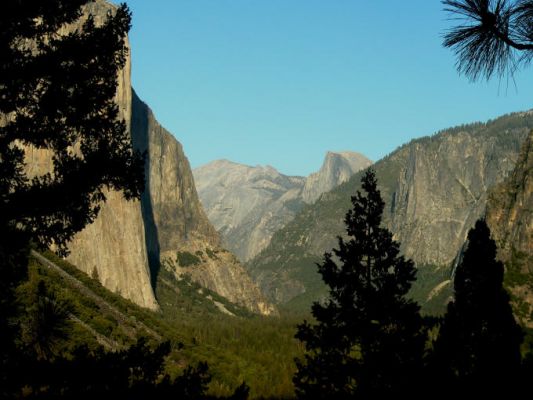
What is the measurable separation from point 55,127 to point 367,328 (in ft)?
61.3

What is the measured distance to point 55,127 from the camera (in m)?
15.1

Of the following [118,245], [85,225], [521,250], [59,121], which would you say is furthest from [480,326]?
[521,250]

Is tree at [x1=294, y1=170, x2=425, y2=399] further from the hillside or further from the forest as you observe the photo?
the hillside

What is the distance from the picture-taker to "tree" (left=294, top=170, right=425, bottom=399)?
92.5 ft

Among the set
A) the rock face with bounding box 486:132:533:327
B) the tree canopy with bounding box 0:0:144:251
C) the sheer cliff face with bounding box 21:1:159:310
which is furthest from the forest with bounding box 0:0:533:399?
the rock face with bounding box 486:132:533:327

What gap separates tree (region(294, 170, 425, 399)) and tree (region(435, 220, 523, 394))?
256 inches

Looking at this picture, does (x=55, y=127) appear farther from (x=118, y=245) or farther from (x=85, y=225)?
(x=118, y=245)

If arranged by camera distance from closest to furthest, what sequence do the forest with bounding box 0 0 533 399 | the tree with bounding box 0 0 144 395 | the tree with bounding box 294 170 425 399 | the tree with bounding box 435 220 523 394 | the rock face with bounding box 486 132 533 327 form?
the forest with bounding box 0 0 533 399
the tree with bounding box 0 0 144 395
the tree with bounding box 294 170 425 399
the tree with bounding box 435 220 523 394
the rock face with bounding box 486 132 533 327

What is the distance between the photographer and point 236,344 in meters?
153

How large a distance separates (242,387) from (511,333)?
1129 inches

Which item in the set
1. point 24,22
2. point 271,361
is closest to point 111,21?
point 24,22

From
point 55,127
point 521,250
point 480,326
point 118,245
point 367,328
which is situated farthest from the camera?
point 521,250

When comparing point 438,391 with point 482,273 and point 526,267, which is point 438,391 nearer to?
point 482,273

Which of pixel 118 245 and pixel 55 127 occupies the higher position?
pixel 55 127
